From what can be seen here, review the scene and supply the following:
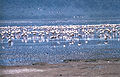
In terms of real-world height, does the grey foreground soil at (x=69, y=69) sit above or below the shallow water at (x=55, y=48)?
below

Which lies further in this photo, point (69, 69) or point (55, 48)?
point (55, 48)

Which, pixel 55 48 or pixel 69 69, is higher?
pixel 55 48

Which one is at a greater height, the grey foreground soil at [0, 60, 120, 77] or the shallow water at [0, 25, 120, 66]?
the shallow water at [0, 25, 120, 66]

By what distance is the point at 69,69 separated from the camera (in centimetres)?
1598

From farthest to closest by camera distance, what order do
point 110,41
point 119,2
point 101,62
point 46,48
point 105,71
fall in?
point 119,2
point 110,41
point 46,48
point 101,62
point 105,71

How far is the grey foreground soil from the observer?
599 inches

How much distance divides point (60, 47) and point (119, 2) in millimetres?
77865

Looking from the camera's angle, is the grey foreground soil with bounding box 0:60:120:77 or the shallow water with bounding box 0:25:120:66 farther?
the shallow water with bounding box 0:25:120:66

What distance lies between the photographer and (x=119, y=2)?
97.8 meters

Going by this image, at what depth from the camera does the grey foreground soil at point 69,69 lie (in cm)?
1521

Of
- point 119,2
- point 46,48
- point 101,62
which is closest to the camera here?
point 101,62

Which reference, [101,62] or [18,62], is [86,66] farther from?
[18,62]

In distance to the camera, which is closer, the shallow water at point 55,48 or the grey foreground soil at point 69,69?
the grey foreground soil at point 69,69

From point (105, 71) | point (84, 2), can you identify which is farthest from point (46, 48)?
point (84, 2)
